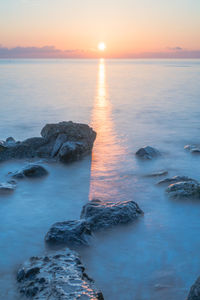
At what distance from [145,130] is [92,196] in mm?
7841

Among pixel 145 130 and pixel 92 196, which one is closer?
pixel 92 196

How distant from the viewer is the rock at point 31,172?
8.20 metres

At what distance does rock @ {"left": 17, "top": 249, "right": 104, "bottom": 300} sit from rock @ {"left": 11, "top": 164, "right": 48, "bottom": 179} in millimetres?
3787

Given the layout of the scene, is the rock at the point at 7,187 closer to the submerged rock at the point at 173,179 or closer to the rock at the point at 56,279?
the rock at the point at 56,279

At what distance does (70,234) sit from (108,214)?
2.82ft

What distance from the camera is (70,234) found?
5227 millimetres

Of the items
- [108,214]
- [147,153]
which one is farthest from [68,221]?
[147,153]

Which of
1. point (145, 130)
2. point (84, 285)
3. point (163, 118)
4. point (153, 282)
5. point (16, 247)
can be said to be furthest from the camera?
point (163, 118)

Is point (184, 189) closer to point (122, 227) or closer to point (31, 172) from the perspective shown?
point (122, 227)

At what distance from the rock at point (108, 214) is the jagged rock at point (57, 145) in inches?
146

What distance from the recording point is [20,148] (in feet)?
33.1

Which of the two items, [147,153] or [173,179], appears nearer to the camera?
[173,179]

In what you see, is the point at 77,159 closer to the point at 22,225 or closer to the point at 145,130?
the point at 22,225

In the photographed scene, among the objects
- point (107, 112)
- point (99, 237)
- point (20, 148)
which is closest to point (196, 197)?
point (99, 237)
